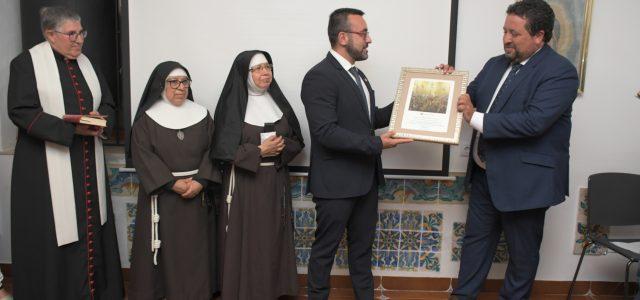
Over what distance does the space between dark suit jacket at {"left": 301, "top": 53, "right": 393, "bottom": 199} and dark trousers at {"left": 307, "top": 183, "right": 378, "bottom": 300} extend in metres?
0.10

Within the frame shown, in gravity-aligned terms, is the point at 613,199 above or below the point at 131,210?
above

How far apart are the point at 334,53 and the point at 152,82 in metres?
1.06

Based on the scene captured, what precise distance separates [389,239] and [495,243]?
0.76 meters

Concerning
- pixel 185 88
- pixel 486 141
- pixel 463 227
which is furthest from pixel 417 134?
pixel 185 88

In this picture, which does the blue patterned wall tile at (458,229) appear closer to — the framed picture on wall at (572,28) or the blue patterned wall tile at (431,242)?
the blue patterned wall tile at (431,242)

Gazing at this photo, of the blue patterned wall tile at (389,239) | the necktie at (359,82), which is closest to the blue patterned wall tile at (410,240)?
the blue patterned wall tile at (389,239)

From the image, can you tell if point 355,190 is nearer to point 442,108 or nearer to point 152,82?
point 442,108

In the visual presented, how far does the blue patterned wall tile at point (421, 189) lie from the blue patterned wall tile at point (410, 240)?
0.25m

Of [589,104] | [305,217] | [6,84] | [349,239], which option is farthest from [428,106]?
[6,84]

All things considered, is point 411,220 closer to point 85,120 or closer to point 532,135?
point 532,135

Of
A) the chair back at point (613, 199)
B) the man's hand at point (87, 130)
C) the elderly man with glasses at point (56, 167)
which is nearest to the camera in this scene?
the elderly man with glasses at point (56, 167)

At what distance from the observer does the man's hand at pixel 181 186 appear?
294cm

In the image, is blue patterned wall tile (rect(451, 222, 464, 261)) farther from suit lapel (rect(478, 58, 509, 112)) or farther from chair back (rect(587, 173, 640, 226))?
suit lapel (rect(478, 58, 509, 112))

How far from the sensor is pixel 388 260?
3.60 metres
